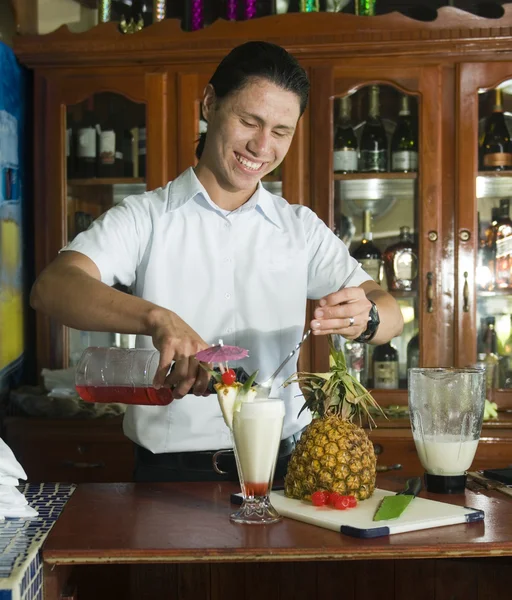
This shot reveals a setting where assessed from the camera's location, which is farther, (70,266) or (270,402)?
(70,266)

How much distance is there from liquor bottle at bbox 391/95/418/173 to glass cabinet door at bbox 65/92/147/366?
900 mm

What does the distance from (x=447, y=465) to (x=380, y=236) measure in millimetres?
1667

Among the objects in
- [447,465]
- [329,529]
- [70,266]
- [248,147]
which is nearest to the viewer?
[329,529]

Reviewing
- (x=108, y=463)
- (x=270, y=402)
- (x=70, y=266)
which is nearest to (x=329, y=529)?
(x=270, y=402)

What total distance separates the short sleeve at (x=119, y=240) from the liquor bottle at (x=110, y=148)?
4.21ft

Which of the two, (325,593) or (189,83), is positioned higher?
(189,83)

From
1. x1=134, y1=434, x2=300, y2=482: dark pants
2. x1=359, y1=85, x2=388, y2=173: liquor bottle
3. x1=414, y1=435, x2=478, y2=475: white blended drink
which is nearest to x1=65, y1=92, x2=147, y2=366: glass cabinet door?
x1=359, y1=85, x2=388, y2=173: liquor bottle

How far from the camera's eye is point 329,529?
1371 mm

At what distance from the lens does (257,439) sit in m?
1.41

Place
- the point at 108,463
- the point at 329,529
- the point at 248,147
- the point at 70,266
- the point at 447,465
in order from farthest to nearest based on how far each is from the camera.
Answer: the point at 108,463 < the point at 248,147 < the point at 70,266 < the point at 447,465 < the point at 329,529

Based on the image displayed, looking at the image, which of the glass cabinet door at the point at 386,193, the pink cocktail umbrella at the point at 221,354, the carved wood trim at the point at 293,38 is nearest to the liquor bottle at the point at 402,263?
the glass cabinet door at the point at 386,193

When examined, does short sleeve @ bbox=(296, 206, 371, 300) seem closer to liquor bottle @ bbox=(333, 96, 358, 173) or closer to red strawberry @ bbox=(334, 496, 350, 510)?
red strawberry @ bbox=(334, 496, 350, 510)

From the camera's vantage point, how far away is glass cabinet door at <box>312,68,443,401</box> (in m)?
3.12

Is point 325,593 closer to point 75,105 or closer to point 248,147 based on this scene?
point 248,147
